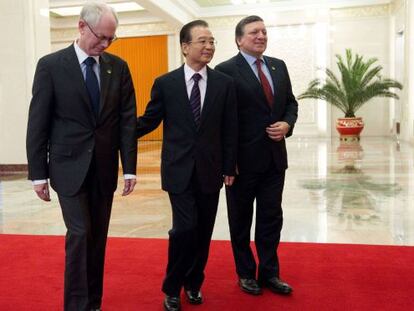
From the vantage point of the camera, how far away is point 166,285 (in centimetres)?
292

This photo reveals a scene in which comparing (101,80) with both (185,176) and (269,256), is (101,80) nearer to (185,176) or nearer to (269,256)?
(185,176)

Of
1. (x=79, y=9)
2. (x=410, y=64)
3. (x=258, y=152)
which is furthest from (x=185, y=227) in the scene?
(x=79, y=9)

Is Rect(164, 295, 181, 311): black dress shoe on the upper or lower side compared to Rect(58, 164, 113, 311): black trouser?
lower

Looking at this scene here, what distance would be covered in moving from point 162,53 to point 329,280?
58.9 ft

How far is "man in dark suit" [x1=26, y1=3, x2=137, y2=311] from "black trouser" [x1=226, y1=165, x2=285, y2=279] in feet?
2.94

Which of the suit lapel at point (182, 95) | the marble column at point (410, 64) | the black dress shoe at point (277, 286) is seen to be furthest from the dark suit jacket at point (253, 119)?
the marble column at point (410, 64)

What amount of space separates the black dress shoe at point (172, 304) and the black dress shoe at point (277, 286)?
63cm

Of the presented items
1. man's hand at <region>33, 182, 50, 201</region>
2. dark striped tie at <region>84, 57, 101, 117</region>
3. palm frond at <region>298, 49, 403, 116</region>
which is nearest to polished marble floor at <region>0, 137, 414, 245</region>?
man's hand at <region>33, 182, 50, 201</region>

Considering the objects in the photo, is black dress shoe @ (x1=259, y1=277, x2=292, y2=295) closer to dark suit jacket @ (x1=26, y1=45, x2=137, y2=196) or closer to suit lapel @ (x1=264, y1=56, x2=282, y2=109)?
suit lapel @ (x1=264, y1=56, x2=282, y2=109)

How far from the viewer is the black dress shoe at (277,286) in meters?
3.11

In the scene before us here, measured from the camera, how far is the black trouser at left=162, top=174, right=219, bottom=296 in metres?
2.87

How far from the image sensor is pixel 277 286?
10.3 ft

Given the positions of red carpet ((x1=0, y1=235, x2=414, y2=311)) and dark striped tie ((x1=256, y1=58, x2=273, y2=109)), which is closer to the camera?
red carpet ((x1=0, y1=235, x2=414, y2=311))

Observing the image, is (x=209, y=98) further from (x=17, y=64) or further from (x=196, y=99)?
(x=17, y=64)
